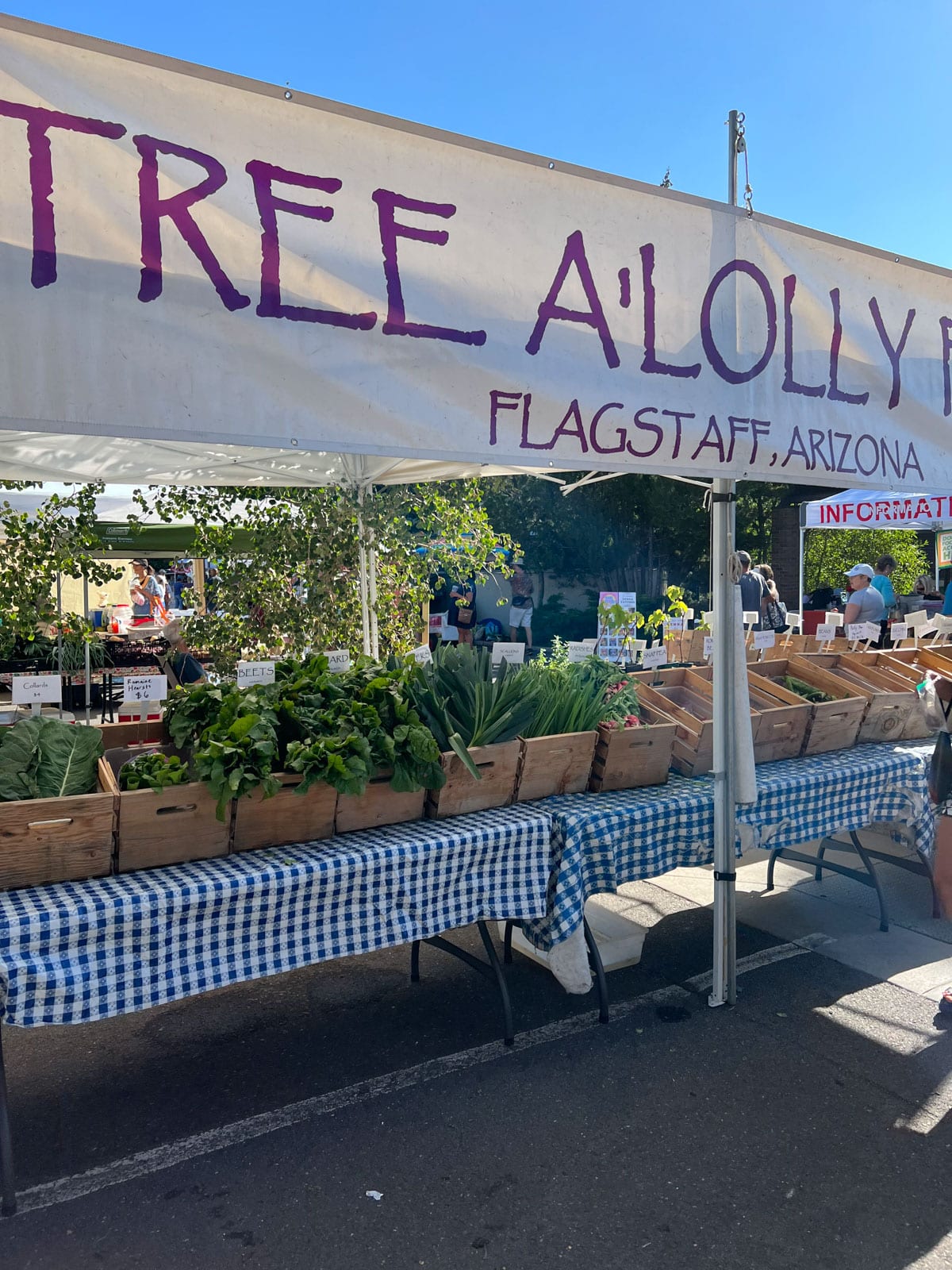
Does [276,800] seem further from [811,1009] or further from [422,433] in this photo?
[811,1009]

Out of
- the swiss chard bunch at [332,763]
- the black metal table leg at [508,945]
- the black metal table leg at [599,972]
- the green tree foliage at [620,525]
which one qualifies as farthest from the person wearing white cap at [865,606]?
the green tree foliage at [620,525]

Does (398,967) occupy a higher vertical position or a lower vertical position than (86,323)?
lower

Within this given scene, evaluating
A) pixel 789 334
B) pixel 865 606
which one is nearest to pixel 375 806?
pixel 789 334

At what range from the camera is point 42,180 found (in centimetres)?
200

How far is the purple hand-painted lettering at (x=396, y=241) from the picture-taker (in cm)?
243

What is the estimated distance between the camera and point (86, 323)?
6.76 feet

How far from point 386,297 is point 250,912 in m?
1.74

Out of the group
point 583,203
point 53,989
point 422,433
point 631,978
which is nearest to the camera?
point 53,989

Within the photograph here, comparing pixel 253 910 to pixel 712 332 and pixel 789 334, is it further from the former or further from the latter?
pixel 789 334

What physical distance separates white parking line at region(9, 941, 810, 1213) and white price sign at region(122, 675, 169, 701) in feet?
4.71

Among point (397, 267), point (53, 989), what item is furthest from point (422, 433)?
point (53, 989)

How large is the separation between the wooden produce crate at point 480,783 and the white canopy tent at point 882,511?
9.31 meters

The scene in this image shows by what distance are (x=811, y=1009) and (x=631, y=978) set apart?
0.70m

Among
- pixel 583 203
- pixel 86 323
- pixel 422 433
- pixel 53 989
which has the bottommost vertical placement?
pixel 53 989
